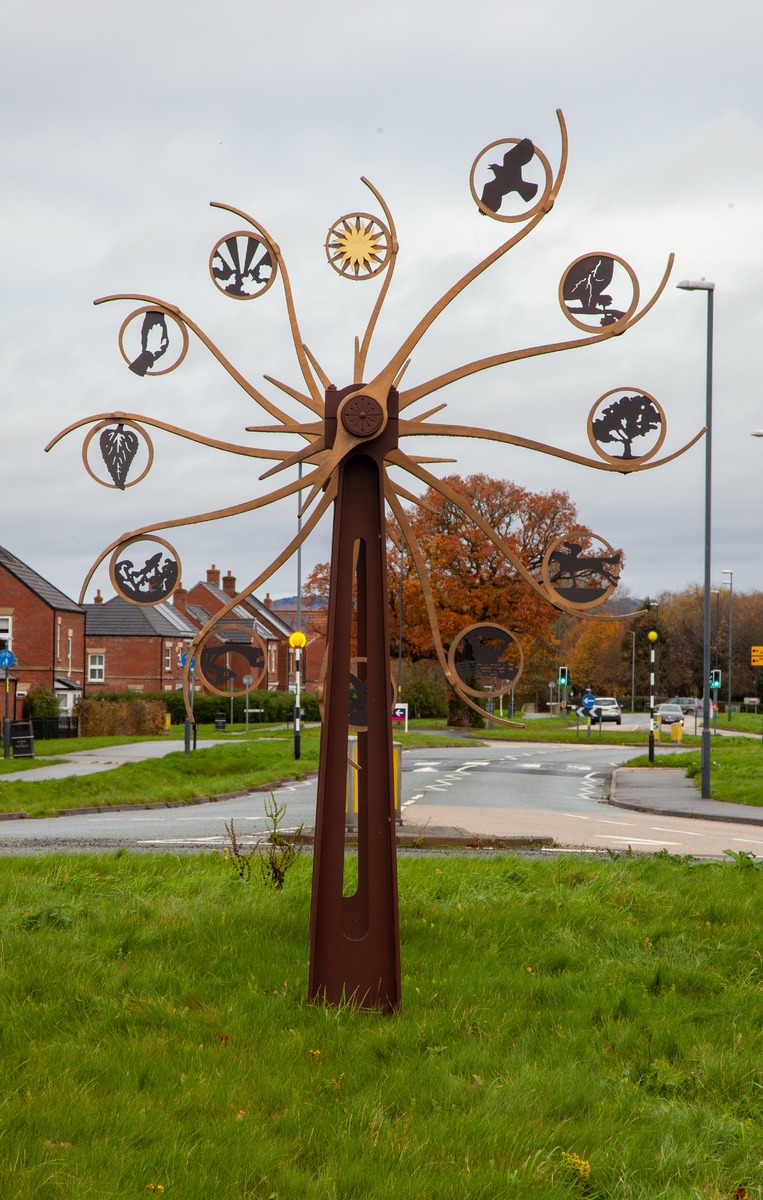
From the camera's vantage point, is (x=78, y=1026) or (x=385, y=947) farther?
(x=385, y=947)

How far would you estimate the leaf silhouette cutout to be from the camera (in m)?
6.73

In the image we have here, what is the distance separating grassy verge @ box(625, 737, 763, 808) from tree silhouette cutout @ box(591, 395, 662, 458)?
17331 millimetres

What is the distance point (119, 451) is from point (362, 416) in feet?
5.29

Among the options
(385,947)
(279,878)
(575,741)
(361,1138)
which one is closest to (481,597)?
(279,878)

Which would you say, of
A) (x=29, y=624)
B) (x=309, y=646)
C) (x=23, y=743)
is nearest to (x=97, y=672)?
(x=309, y=646)

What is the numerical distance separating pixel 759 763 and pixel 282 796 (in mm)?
13843

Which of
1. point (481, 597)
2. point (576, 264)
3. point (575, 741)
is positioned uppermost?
point (576, 264)

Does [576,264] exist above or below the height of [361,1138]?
above

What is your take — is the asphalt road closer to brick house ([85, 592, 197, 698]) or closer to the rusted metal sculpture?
the rusted metal sculpture

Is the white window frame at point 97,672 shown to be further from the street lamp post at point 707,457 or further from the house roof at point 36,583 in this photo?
the street lamp post at point 707,457

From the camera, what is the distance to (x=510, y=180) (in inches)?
262

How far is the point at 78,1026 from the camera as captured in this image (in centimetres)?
529

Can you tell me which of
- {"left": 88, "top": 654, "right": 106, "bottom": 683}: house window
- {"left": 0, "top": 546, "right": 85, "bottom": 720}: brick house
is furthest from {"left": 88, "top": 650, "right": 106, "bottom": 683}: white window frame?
{"left": 0, "top": 546, "right": 85, "bottom": 720}: brick house

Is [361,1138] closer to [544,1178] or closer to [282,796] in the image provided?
[544,1178]
